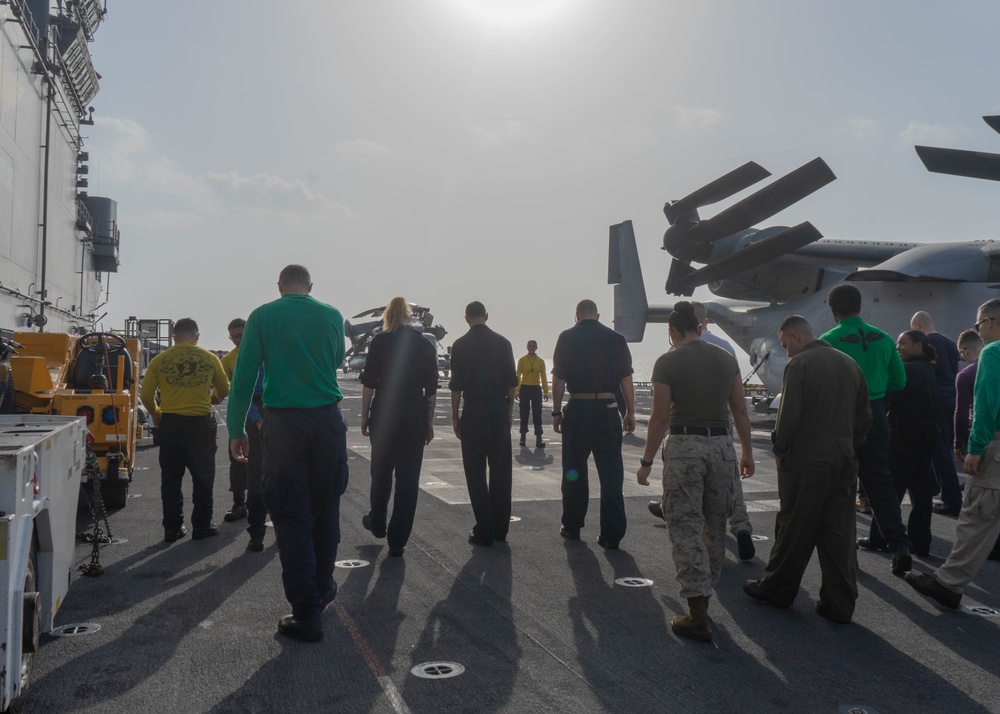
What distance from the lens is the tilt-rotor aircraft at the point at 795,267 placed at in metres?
13.7

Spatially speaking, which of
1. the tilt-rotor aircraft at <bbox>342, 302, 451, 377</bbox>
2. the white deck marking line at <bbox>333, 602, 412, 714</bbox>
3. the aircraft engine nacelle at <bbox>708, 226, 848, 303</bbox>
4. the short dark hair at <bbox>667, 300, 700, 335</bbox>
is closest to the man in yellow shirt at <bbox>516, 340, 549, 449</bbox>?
the aircraft engine nacelle at <bbox>708, 226, 848, 303</bbox>

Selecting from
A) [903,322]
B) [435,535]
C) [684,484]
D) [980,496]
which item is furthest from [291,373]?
[903,322]

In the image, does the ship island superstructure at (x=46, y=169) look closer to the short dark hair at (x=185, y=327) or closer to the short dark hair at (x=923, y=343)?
the short dark hair at (x=185, y=327)

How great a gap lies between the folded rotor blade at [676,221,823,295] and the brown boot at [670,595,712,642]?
13.1 metres

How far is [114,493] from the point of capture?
284 inches

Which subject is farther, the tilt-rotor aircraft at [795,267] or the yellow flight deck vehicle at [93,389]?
the tilt-rotor aircraft at [795,267]

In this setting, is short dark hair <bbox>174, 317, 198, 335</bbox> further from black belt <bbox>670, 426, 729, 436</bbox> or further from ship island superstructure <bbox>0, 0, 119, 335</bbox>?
ship island superstructure <bbox>0, 0, 119, 335</bbox>

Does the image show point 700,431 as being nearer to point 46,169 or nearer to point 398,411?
point 398,411

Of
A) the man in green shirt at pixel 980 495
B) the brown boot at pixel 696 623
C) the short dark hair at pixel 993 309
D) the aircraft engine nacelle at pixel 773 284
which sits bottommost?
the brown boot at pixel 696 623

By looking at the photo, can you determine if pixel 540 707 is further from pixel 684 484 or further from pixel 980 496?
pixel 980 496

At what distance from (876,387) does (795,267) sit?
44.9 ft

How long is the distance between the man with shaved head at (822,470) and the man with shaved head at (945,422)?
11.5 feet

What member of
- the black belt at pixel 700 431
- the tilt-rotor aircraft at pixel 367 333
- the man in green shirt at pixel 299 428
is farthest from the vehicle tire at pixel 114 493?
the tilt-rotor aircraft at pixel 367 333

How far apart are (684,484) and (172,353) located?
4.32 meters
